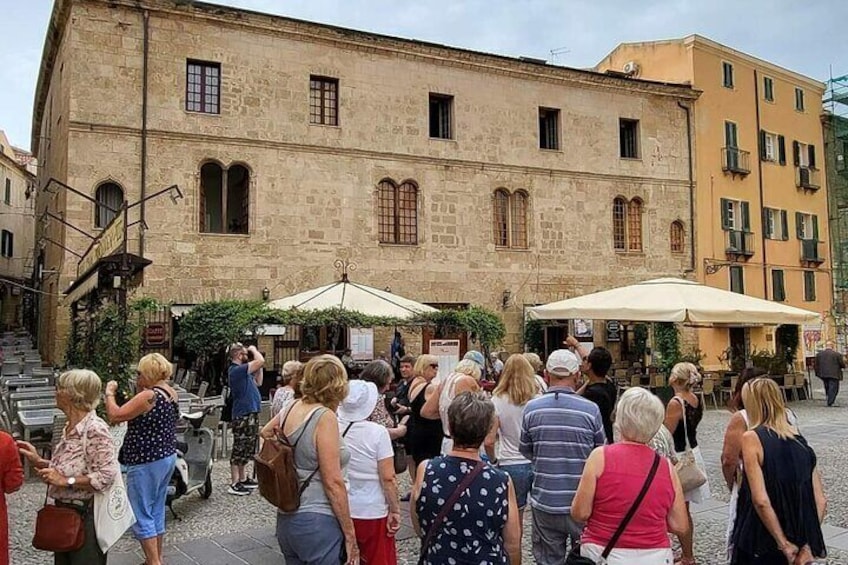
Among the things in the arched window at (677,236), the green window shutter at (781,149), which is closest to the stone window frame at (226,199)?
the arched window at (677,236)

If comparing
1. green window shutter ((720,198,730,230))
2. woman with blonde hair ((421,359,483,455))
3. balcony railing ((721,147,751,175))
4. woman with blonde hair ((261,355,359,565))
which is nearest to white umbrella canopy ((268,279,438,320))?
woman with blonde hair ((421,359,483,455))

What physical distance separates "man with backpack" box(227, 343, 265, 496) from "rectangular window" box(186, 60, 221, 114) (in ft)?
35.3

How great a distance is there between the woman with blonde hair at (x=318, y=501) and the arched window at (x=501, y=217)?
57.5 ft

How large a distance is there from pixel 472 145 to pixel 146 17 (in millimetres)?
8935

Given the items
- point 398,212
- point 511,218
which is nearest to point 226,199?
point 398,212

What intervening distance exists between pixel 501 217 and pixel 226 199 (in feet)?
25.8

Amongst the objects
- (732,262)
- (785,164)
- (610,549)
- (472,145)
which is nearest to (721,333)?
(732,262)

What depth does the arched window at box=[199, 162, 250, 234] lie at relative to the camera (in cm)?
1774

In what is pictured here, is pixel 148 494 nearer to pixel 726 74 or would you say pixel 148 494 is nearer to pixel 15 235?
pixel 726 74

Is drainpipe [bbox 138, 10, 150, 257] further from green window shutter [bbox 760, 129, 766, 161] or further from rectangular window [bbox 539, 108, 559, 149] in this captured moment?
green window shutter [bbox 760, 129, 766, 161]

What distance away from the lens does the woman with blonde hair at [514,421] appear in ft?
16.4

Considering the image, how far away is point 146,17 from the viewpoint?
16.8 meters

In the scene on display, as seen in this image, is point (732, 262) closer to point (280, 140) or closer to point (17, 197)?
point (280, 140)

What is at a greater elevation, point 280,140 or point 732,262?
point 280,140
